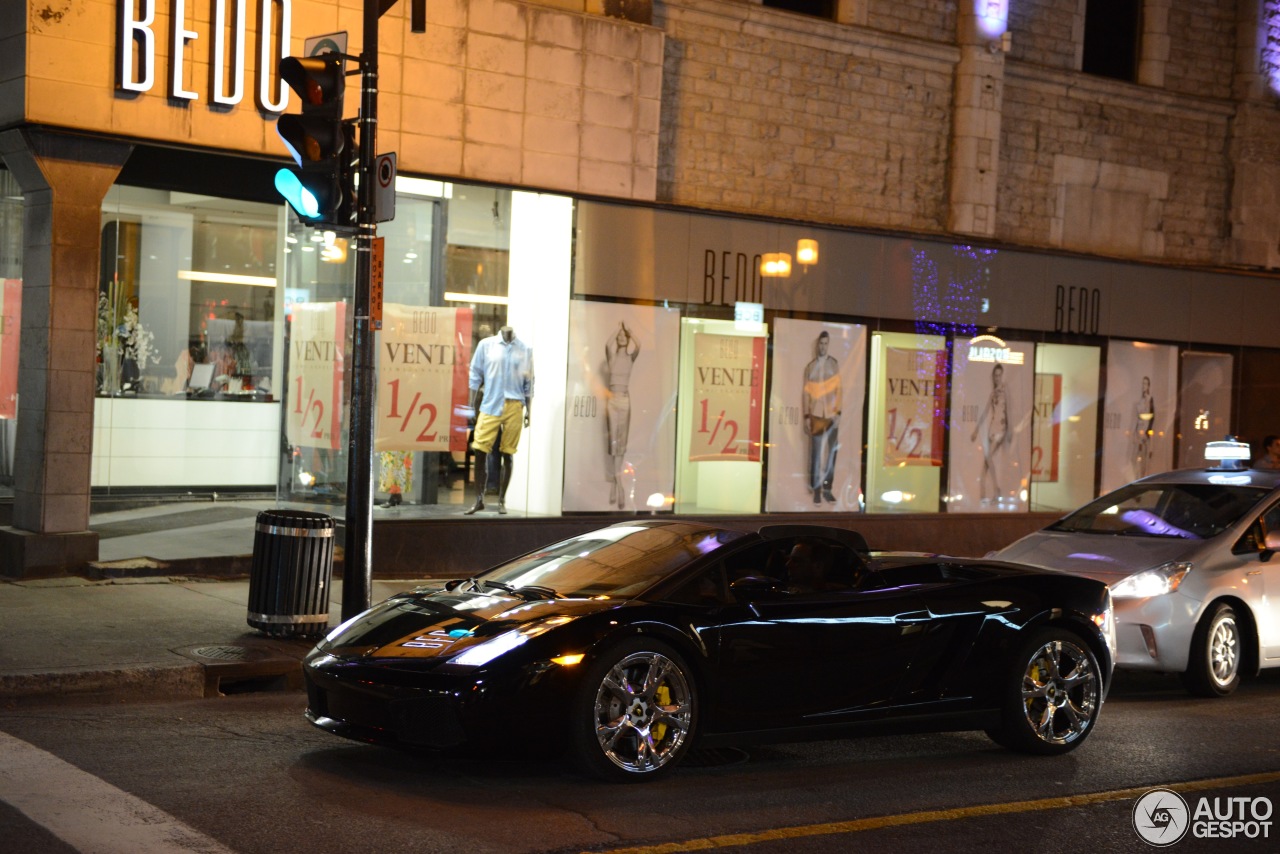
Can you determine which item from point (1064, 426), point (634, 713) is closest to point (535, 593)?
point (634, 713)

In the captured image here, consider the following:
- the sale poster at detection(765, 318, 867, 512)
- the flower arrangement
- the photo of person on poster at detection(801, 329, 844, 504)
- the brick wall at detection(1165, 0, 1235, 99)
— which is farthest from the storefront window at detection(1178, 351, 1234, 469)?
the flower arrangement

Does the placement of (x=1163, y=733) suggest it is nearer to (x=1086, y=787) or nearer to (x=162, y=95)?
(x=1086, y=787)

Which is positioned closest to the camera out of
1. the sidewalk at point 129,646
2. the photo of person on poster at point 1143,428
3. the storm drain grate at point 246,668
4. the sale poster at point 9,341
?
the sidewalk at point 129,646

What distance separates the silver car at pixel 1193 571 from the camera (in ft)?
33.6

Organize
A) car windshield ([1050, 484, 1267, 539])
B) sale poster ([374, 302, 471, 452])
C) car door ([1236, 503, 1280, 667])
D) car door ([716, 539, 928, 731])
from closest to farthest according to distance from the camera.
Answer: car door ([716, 539, 928, 731]) → car door ([1236, 503, 1280, 667]) → car windshield ([1050, 484, 1267, 539]) → sale poster ([374, 302, 471, 452])

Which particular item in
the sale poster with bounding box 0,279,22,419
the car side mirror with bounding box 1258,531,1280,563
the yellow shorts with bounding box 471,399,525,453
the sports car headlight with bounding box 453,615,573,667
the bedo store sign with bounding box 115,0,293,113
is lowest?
the sports car headlight with bounding box 453,615,573,667

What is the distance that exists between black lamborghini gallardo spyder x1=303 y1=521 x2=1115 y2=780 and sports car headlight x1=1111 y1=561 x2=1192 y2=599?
171 centimetres

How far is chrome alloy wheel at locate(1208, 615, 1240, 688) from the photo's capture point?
10383 millimetres

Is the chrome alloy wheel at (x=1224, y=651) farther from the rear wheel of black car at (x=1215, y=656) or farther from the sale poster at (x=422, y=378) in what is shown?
the sale poster at (x=422, y=378)

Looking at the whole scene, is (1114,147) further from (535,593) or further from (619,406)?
(535,593)

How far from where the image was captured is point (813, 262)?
17078 mm

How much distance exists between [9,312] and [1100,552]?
10.1 m

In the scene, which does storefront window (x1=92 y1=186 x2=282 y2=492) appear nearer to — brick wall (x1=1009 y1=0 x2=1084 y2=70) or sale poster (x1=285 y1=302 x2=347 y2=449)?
sale poster (x1=285 y1=302 x2=347 y2=449)

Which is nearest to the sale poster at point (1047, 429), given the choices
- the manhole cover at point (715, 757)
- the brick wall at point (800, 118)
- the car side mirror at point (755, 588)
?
the brick wall at point (800, 118)
